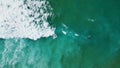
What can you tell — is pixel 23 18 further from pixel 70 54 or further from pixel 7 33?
pixel 70 54

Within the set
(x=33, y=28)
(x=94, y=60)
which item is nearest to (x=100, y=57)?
(x=94, y=60)

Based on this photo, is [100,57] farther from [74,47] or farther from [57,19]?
[57,19]

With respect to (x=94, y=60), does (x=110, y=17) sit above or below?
above
